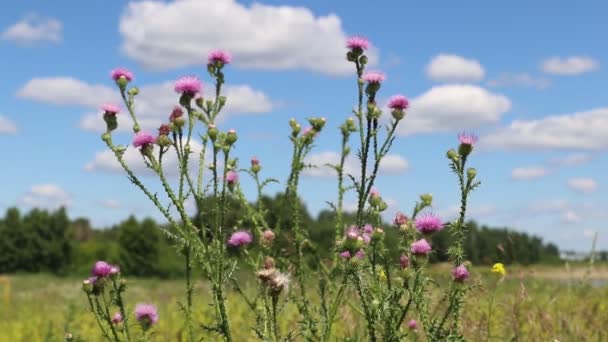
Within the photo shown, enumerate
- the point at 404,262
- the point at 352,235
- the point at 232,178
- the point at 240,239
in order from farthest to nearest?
the point at 232,178, the point at 240,239, the point at 404,262, the point at 352,235

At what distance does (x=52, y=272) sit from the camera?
44.3 meters

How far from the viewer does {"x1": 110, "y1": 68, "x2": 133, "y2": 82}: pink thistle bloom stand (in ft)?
10.7

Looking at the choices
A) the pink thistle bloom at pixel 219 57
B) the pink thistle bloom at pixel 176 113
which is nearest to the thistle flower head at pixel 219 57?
the pink thistle bloom at pixel 219 57

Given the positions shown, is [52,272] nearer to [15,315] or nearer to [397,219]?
[15,315]

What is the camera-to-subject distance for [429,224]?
270 cm

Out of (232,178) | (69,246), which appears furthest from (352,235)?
(69,246)

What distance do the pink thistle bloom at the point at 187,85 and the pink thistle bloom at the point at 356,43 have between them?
710mm

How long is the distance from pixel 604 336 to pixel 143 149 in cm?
340

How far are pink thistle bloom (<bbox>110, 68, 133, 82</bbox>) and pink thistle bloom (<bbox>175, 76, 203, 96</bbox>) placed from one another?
0.31 metres

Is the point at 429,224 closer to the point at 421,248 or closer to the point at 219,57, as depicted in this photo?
the point at 421,248

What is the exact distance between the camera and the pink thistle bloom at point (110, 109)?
3.12m

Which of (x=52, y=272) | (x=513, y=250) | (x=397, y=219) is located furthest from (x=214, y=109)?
(x=52, y=272)

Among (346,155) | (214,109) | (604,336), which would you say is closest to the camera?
(214,109)

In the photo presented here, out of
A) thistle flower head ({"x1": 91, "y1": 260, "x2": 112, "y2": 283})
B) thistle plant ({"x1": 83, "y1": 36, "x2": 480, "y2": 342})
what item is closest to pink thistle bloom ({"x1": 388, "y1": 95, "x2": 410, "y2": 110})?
thistle plant ({"x1": 83, "y1": 36, "x2": 480, "y2": 342})
